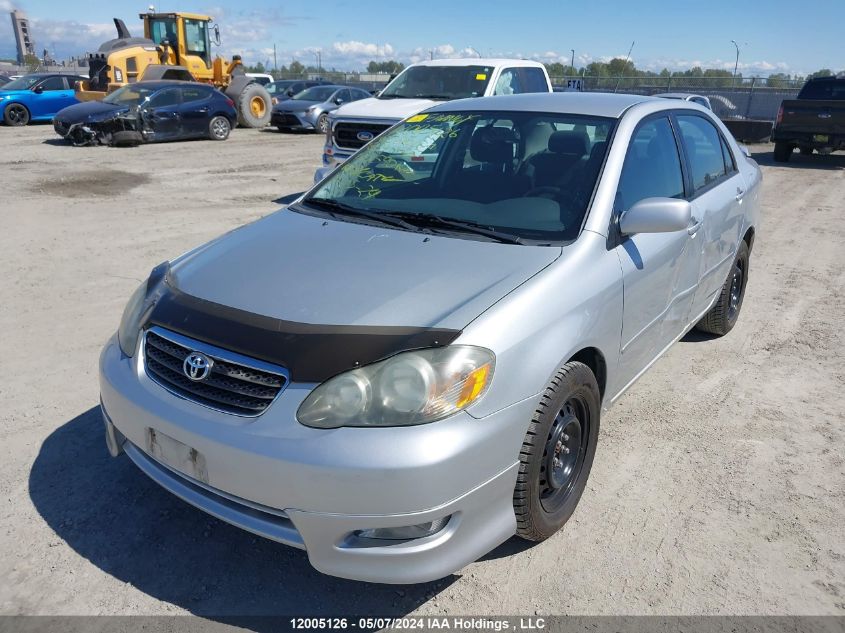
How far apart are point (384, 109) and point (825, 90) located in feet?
40.9

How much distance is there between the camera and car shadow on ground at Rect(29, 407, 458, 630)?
2.55 m

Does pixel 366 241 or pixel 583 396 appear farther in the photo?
pixel 366 241

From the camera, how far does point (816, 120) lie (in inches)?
A: 594

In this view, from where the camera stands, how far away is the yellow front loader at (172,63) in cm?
2006

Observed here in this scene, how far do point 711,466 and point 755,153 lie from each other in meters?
17.9

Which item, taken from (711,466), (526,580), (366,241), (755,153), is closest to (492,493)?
(526,580)

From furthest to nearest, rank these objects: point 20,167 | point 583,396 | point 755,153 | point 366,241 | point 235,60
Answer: point 235,60 < point 755,153 < point 20,167 < point 366,241 < point 583,396

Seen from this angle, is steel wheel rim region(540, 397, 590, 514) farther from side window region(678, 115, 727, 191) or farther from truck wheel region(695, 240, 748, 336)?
truck wheel region(695, 240, 748, 336)

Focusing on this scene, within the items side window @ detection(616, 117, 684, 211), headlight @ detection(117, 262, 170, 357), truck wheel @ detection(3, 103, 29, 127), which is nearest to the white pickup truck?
side window @ detection(616, 117, 684, 211)

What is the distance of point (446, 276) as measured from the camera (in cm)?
274

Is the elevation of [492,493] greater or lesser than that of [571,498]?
greater

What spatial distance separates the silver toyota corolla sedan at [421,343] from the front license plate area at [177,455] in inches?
0.5

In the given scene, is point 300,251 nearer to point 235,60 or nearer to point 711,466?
point 711,466

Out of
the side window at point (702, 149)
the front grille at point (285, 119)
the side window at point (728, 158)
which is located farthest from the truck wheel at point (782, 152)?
the side window at point (702, 149)
